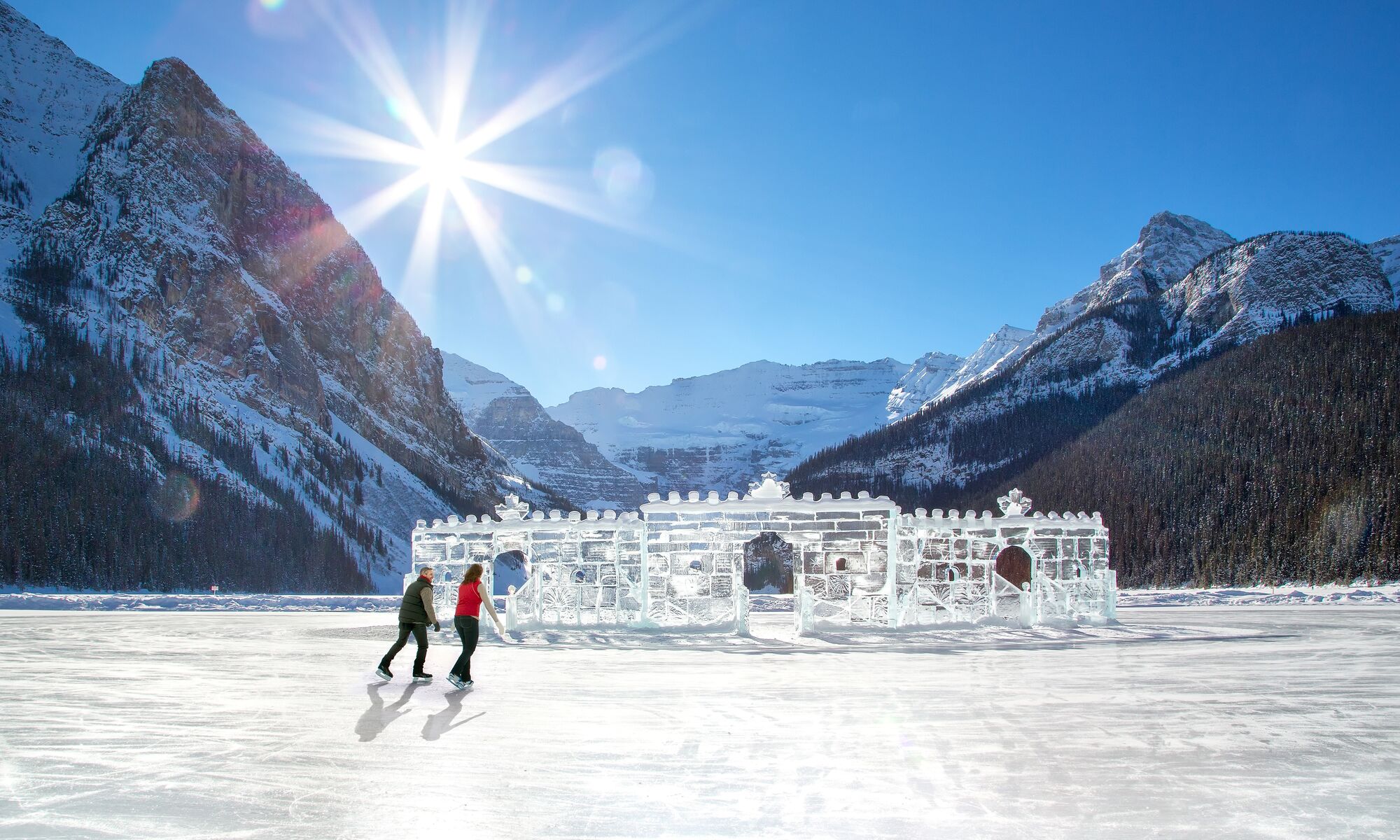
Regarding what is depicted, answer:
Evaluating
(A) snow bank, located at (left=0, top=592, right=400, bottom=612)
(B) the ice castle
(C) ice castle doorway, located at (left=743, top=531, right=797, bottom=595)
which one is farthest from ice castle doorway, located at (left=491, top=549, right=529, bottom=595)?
(B) the ice castle

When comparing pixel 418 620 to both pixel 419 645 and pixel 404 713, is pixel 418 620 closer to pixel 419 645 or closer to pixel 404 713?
pixel 419 645

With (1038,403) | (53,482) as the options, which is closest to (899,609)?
(53,482)

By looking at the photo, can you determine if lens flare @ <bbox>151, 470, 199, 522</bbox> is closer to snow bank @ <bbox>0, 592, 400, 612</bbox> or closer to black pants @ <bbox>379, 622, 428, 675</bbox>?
snow bank @ <bbox>0, 592, 400, 612</bbox>

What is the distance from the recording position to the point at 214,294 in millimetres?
124875

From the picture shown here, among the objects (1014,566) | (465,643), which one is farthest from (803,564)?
(1014,566)

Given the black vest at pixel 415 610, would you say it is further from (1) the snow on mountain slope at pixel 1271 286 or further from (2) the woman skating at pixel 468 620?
(1) the snow on mountain slope at pixel 1271 286

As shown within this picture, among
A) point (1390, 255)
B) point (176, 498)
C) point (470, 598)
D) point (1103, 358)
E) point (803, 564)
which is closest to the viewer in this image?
point (470, 598)

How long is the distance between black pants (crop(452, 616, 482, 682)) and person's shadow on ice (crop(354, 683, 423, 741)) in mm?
717

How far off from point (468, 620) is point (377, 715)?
2353 millimetres

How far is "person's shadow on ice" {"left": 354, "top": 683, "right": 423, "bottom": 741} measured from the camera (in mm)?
9328

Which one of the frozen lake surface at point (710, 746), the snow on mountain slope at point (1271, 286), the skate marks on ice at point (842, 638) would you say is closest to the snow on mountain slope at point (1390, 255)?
the snow on mountain slope at point (1271, 286)

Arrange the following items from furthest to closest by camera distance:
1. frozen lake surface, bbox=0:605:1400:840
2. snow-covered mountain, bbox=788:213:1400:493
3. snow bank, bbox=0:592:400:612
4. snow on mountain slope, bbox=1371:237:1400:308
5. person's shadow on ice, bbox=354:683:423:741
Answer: snow on mountain slope, bbox=1371:237:1400:308, snow-covered mountain, bbox=788:213:1400:493, snow bank, bbox=0:592:400:612, person's shadow on ice, bbox=354:683:423:741, frozen lake surface, bbox=0:605:1400:840

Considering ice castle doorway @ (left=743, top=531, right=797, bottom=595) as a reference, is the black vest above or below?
above

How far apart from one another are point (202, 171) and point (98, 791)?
529 feet
